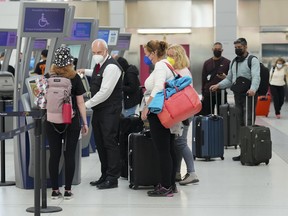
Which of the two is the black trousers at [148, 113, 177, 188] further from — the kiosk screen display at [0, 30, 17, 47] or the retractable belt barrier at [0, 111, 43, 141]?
the kiosk screen display at [0, 30, 17, 47]

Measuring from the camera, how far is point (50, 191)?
7723 mm

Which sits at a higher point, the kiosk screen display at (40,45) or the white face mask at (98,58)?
the kiosk screen display at (40,45)

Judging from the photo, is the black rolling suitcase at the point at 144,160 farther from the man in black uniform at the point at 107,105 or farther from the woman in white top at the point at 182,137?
the woman in white top at the point at 182,137

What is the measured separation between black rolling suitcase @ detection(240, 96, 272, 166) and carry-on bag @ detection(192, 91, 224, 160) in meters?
0.54

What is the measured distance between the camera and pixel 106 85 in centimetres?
756

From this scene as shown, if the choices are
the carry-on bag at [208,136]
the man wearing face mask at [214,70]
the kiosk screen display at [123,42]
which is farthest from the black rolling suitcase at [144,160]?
the kiosk screen display at [123,42]

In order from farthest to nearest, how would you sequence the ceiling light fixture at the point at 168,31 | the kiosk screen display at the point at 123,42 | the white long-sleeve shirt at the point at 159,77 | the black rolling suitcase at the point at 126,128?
the ceiling light fixture at the point at 168,31 < the kiosk screen display at the point at 123,42 < the black rolling suitcase at the point at 126,128 < the white long-sleeve shirt at the point at 159,77

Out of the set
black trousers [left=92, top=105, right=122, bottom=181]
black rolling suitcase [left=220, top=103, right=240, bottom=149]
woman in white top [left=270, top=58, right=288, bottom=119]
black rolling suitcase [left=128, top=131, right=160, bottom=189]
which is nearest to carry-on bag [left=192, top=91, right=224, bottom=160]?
black rolling suitcase [left=220, top=103, right=240, bottom=149]

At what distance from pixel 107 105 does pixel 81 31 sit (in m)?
3.08

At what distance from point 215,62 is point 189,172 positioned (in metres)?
4.05

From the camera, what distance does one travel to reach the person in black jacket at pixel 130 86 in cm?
1085

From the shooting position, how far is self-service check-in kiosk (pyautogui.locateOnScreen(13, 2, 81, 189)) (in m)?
7.55

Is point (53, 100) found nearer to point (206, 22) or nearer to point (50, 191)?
point (50, 191)

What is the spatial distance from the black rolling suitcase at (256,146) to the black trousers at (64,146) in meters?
3.08
